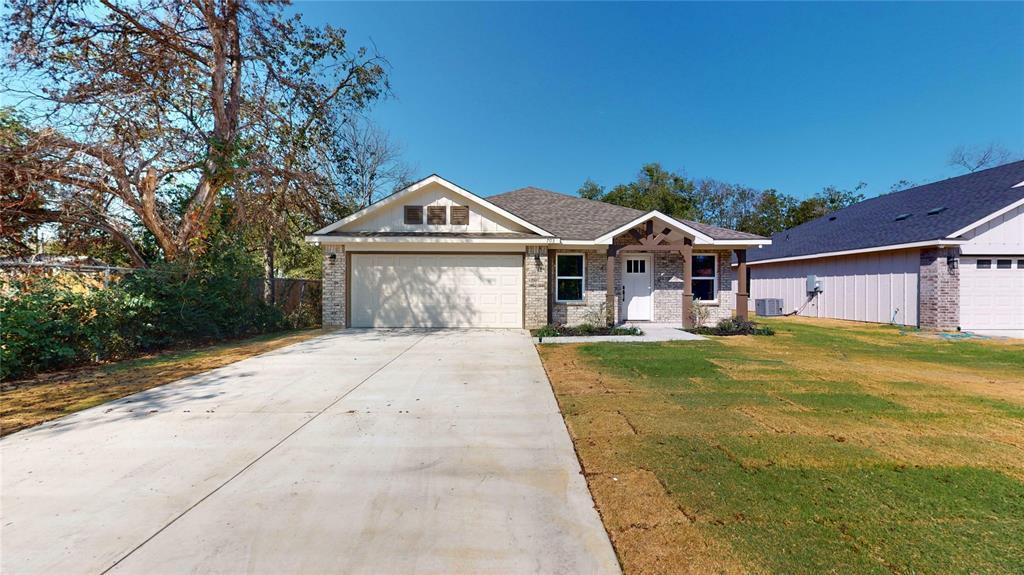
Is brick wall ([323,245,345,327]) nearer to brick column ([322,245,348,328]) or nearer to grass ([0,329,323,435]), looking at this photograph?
brick column ([322,245,348,328])

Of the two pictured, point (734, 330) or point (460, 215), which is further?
point (460, 215)

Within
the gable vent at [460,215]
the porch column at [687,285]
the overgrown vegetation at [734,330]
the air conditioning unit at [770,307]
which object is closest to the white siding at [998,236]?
the air conditioning unit at [770,307]

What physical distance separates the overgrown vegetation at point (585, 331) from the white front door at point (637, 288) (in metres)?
1.66

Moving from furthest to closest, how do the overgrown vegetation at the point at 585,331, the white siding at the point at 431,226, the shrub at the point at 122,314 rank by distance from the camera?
the white siding at the point at 431,226, the overgrown vegetation at the point at 585,331, the shrub at the point at 122,314

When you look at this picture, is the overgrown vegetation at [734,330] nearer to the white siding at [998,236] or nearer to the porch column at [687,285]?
the porch column at [687,285]

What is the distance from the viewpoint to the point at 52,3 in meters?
9.36

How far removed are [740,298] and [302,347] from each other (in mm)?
12226

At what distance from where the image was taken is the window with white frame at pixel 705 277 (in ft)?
42.0

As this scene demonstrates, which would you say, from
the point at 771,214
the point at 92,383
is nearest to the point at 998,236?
the point at 92,383

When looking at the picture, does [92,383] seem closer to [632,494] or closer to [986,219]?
[632,494]

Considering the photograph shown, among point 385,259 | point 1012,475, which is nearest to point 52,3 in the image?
point 385,259

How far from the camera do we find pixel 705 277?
12.8 metres

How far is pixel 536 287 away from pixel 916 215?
14586 millimetres

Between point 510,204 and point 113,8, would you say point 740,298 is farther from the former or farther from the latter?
point 113,8
